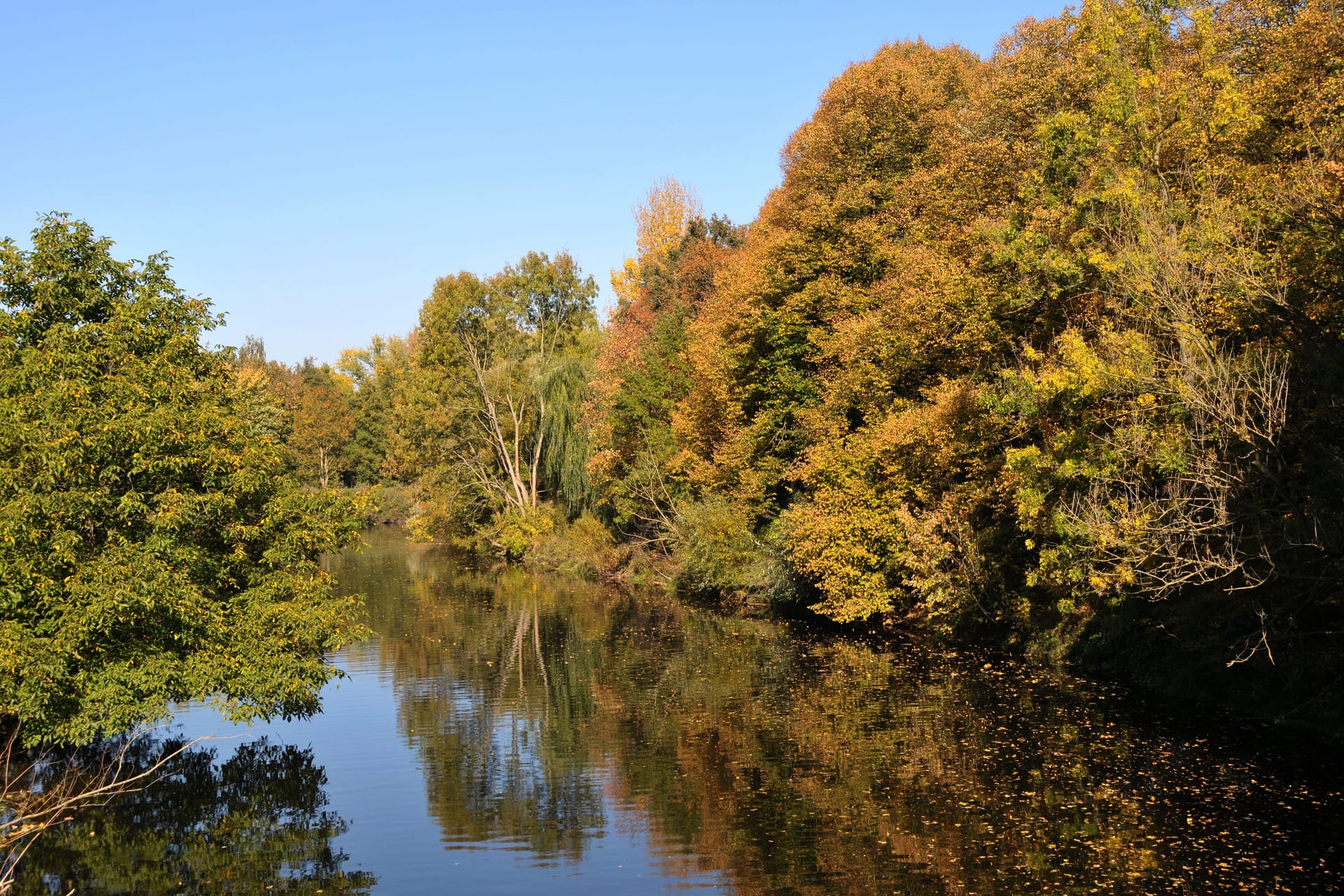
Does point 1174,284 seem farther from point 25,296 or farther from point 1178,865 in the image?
point 25,296

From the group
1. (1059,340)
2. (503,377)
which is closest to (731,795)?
(1059,340)

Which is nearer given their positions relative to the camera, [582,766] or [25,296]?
[25,296]

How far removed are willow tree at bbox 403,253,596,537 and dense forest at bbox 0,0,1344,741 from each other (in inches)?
906

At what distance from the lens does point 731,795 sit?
1959 centimetres

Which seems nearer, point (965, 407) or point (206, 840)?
point (206, 840)

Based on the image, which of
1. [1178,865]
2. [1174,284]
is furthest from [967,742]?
[1174,284]

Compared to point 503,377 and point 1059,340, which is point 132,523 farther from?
point 503,377

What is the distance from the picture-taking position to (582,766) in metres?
22.0

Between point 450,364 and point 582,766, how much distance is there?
177 feet

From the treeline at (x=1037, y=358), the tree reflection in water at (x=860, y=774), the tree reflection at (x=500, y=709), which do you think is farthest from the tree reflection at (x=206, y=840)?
the treeline at (x=1037, y=358)

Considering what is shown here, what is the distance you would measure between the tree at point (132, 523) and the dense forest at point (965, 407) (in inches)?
2.9

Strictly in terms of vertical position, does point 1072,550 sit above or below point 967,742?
above

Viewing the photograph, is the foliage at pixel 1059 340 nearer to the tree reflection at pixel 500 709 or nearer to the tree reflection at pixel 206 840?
the tree reflection at pixel 500 709

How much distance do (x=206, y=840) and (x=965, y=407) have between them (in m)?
22.1
